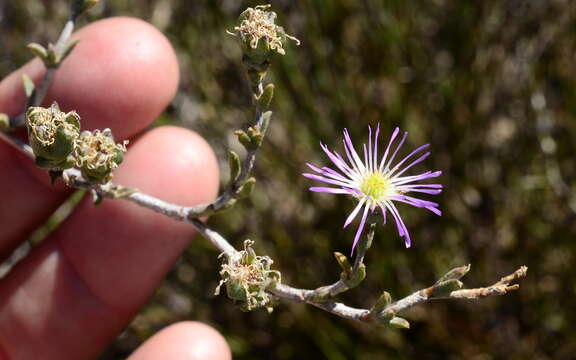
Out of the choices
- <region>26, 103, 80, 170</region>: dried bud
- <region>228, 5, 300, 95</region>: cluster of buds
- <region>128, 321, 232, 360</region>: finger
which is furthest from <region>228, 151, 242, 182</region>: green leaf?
<region>128, 321, 232, 360</region>: finger

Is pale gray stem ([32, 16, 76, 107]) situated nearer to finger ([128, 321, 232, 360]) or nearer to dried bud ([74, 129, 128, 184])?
dried bud ([74, 129, 128, 184])

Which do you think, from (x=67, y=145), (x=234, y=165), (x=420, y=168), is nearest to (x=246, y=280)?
(x=234, y=165)

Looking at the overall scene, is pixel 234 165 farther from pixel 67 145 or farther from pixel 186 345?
pixel 186 345

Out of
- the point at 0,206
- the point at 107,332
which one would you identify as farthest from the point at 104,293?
the point at 0,206

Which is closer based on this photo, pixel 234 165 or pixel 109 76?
pixel 234 165

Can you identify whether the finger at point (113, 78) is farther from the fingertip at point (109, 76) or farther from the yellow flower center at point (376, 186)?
the yellow flower center at point (376, 186)

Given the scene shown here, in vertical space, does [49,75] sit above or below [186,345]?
above
